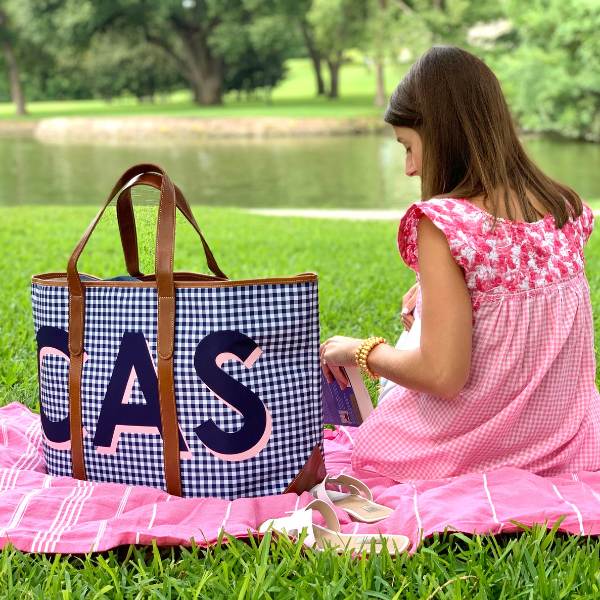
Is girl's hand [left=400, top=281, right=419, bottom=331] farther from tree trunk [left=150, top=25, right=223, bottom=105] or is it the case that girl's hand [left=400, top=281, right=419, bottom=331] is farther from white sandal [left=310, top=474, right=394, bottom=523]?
tree trunk [left=150, top=25, right=223, bottom=105]

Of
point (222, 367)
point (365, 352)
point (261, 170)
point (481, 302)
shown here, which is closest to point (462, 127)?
point (481, 302)

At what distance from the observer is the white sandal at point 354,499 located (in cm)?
199

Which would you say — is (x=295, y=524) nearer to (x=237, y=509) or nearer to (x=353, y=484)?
(x=237, y=509)

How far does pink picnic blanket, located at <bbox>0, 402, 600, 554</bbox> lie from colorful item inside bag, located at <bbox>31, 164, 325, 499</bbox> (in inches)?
2.6

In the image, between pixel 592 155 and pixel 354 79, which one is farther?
pixel 354 79

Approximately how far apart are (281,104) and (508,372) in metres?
37.5

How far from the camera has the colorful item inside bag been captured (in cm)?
200

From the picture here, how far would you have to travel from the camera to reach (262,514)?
6.46 ft

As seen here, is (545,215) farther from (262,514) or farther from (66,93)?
(66,93)

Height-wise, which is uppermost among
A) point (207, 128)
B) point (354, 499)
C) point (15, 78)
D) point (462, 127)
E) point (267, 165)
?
point (462, 127)

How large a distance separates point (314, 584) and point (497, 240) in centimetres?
83

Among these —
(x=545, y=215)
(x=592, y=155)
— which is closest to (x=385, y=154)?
(x=592, y=155)

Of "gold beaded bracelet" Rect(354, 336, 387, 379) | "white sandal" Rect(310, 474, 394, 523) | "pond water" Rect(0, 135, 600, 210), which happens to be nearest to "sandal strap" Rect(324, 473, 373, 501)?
"white sandal" Rect(310, 474, 394, 523)

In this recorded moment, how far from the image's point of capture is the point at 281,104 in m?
38.6
